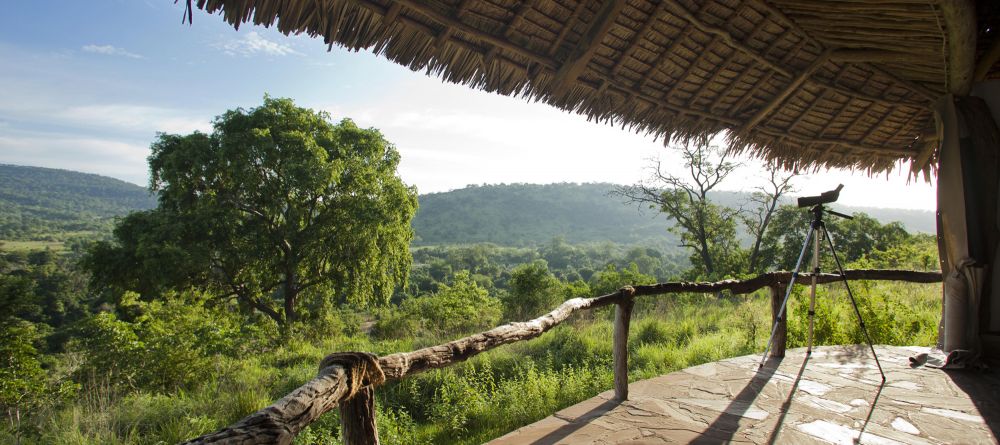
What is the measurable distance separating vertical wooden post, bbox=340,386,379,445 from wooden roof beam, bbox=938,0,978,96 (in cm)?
350

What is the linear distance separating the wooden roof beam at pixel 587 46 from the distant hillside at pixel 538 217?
84146 mm

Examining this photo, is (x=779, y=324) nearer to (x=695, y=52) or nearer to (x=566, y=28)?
(x=695, y=52)

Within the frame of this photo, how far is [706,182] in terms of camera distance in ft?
58.7

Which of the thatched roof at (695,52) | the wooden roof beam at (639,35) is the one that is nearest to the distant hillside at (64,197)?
the thatched roof at (695,52)

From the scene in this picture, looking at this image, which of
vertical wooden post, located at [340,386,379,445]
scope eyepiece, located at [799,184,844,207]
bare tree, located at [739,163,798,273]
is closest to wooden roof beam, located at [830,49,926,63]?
scope eyepiece, located at [799,184,844,207]

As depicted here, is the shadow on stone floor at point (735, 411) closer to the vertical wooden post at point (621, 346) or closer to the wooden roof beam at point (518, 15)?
the vertical wooden post at point (621, 346)

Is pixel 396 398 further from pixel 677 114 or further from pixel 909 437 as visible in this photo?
pixel 909 437

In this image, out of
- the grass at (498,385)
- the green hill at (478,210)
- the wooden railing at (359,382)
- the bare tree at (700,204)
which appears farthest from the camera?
the green hill at (478,210)

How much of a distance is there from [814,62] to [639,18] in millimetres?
1426

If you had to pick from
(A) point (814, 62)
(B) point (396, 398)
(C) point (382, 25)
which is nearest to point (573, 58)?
(C) point (382, 25)

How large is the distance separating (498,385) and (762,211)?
16450 millimetres

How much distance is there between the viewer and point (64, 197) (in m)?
93.7

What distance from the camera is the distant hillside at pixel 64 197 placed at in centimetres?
7712

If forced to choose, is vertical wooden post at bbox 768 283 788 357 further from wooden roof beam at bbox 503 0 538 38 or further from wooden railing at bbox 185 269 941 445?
wooden roof beam at bbox 503 0 538 38
